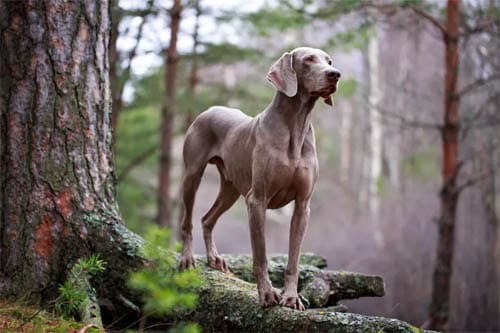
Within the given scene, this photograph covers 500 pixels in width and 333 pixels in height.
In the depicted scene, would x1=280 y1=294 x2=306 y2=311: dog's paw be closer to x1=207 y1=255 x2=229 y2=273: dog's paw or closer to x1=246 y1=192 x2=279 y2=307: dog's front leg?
x1=246 y1=192 x2=279 y2=307: dog's front leg

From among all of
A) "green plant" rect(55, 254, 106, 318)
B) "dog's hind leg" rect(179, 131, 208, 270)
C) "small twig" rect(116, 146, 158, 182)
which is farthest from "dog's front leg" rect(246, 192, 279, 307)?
"small twig" rect(116, 146, 158, 182)

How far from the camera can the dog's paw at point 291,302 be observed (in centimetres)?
386

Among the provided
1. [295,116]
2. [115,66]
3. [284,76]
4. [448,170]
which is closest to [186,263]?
[295,116]

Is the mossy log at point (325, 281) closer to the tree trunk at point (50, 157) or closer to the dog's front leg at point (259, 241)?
the dog's front leg at point (259, 241)

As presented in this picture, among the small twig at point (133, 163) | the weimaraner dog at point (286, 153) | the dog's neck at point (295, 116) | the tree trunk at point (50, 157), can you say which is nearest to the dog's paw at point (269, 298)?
the weimaraner dog at point (286, 153)

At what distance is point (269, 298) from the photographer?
3.87 meters

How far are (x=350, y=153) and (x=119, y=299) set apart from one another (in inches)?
889

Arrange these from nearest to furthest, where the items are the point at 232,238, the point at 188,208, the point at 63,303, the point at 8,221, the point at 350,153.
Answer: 1. the point at 63,303
2. the point at 8,221
3. the point at 188,208
4. the point at 232,238
5. the point at 350,153

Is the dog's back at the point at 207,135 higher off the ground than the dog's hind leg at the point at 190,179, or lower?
higher

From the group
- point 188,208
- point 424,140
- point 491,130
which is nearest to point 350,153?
point 424,140

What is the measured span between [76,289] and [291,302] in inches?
53.6

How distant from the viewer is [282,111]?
157 inches

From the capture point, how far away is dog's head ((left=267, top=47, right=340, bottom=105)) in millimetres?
3727

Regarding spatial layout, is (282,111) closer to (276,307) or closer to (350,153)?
(276,307)
